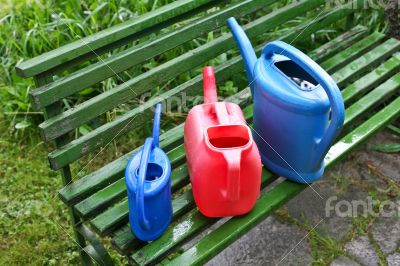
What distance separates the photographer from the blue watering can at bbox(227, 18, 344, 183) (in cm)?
178

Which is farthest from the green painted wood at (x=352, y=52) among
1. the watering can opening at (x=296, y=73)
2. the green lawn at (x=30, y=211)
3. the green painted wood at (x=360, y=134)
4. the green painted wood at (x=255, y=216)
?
the green lawn at (x=30, y=211)

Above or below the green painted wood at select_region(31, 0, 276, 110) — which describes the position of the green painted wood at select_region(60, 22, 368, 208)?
below

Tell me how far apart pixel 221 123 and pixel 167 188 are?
0.29 meters

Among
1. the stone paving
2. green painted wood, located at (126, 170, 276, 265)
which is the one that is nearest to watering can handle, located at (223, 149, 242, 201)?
green painted wood, located at (126, 170, 276, 265)

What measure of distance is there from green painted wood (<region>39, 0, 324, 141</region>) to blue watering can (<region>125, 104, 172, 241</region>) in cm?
28

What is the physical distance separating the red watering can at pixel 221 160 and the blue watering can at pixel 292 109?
14 cm

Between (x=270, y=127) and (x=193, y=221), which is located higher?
(x=270, y=127)

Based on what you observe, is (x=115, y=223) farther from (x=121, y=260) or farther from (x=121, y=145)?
(x=121, y=145)

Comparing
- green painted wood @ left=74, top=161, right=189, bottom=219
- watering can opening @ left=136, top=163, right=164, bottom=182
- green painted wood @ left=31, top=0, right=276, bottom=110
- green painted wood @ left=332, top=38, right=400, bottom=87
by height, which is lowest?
green painted wood @ left=332, top=38, right=400, bottom=87

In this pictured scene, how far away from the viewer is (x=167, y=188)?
5.73 ft

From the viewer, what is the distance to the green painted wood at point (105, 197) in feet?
6.38

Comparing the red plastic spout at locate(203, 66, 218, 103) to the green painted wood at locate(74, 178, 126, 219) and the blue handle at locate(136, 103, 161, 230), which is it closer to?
the blue handle at locate(136, 103, 161, 230)

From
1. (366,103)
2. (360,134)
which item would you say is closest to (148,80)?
(360,134)

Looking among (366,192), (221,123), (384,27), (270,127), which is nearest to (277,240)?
(366,192)
